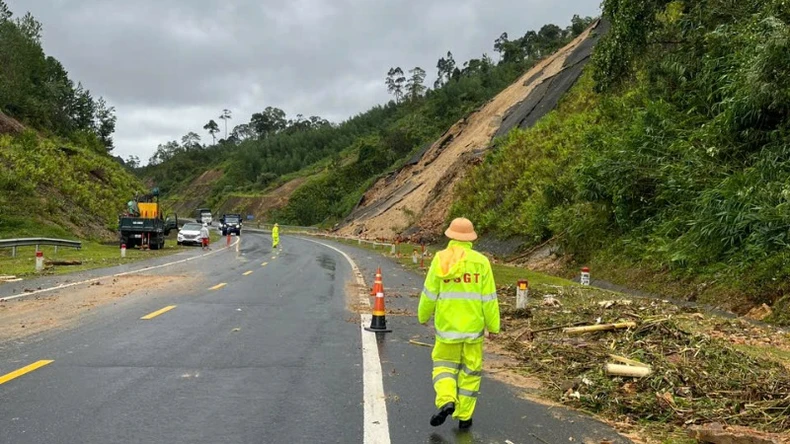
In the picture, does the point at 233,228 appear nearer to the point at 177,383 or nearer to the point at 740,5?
the point at 740,5

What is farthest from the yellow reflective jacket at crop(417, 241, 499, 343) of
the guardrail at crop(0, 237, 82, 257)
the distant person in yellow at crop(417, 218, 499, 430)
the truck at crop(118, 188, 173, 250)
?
the truck at crop(118, 188, 173, 250)

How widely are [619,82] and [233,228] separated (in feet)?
158

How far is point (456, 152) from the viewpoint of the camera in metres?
52.3

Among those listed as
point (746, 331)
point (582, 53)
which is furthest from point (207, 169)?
point (746, 331)

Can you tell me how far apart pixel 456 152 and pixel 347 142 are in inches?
3219

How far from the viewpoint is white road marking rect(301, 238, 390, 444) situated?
16.7 ft

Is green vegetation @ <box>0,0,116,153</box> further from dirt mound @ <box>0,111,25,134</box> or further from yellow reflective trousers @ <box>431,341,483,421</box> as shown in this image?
yellow reflective trousers @ <box>431,341,483,421</box>

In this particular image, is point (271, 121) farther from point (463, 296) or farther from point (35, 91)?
point (463, 296)

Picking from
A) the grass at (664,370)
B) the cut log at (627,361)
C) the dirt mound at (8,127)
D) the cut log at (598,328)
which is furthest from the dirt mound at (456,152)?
the cut log at (627,361)

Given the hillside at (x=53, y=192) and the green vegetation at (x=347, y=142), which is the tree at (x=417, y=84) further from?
the hillside at (x=53, y=192)

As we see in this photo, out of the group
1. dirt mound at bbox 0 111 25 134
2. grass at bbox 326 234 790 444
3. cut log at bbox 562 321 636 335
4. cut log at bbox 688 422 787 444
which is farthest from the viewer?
dirt mound at bbox 0 111 25 134

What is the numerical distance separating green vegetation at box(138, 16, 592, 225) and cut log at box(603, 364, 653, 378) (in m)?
57.5

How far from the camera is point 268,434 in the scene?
5.05m

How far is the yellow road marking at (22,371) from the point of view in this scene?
641 centimetres
